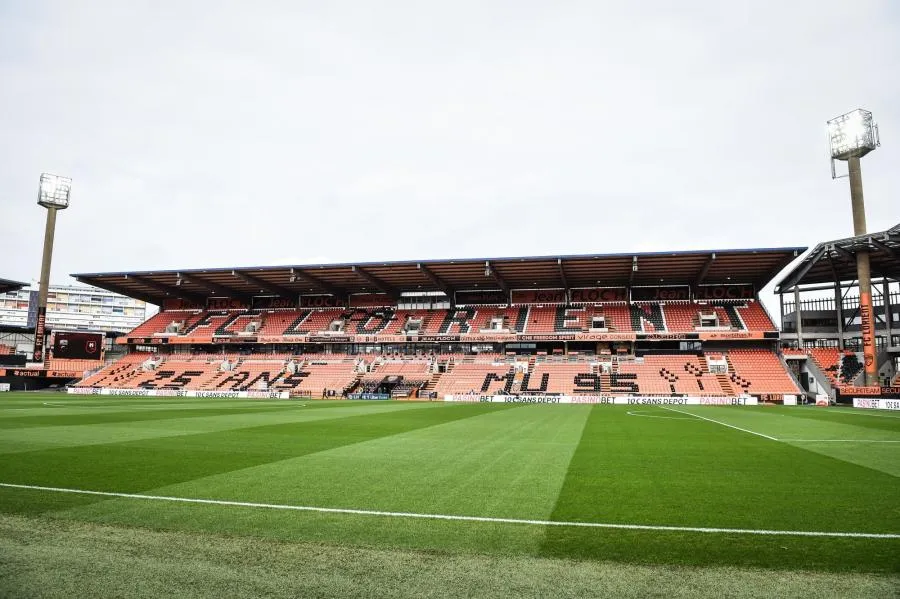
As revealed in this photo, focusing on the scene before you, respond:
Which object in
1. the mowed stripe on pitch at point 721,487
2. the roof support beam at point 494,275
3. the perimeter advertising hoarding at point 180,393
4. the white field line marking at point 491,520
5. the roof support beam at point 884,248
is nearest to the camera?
the white field line marking at point 491,520

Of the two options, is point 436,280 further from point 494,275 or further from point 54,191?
point 54,191

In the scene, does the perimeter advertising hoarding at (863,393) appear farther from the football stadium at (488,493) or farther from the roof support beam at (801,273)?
the roof support beam at (801,273)

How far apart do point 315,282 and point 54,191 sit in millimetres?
40334

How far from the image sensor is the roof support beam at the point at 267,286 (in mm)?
56781

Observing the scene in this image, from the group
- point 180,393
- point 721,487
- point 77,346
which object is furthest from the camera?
point 77,346

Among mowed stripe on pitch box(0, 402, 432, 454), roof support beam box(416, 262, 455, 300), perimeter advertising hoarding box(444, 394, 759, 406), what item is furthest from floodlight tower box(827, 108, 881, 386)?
mowed stripe on pitch box(0, 402, 432, 454)

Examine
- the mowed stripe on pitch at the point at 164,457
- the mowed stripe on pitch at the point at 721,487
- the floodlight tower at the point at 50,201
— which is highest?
the floodlight tower at the point at 50,201

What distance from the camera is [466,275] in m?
54.7

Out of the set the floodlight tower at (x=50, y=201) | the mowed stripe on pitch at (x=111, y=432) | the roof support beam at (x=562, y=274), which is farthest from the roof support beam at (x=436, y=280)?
the floodlight tower at (x=50, y=201)

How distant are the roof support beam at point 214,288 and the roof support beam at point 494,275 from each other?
102ft

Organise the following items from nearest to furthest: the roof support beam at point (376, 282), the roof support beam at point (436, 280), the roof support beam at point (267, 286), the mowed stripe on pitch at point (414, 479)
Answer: the mowed stripe on pitch at point (414, 479) → the roof support beam at point (436, 280) → the roof support beam at point (376, 282) → the roof support beam at point (267, 286)

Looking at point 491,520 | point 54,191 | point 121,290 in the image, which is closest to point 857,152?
point 491,520

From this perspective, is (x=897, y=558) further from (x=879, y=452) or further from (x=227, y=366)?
(x=227, y=366)

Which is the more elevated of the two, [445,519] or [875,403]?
[445,519]
